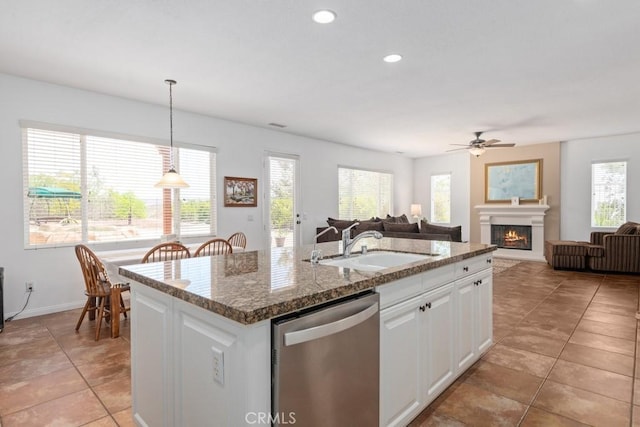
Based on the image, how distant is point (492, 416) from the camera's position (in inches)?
79.6

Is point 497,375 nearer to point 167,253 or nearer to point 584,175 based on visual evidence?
point 167,253

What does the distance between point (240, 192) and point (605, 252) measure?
641cm

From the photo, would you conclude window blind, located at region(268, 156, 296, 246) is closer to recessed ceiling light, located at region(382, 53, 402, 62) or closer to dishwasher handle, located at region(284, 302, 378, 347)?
recessed ceiling light, located at region(382, 53, 402, 62)

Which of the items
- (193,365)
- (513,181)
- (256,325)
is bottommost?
(193,365)

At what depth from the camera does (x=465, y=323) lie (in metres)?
2.36

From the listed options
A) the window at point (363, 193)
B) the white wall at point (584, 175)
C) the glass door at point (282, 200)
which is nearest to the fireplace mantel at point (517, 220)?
the white wall at point (584, 175)

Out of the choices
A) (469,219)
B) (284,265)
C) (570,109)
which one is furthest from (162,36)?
(469,219)

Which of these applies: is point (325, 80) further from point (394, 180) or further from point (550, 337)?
point (394, 180)

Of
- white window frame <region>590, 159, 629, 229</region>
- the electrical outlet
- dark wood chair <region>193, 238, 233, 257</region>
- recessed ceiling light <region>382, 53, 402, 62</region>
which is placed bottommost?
the electrical outlet

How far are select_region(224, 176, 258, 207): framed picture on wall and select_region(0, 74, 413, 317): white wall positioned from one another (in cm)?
9

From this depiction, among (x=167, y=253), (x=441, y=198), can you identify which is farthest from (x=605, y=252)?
(x=167, y=253)

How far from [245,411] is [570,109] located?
5.97m

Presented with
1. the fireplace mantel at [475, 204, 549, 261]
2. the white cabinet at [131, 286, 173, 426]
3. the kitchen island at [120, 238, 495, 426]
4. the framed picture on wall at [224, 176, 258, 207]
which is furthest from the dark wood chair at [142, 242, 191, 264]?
the fireplace mantel at [475, 204, 549, 261]

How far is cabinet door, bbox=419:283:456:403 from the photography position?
6.42ft
